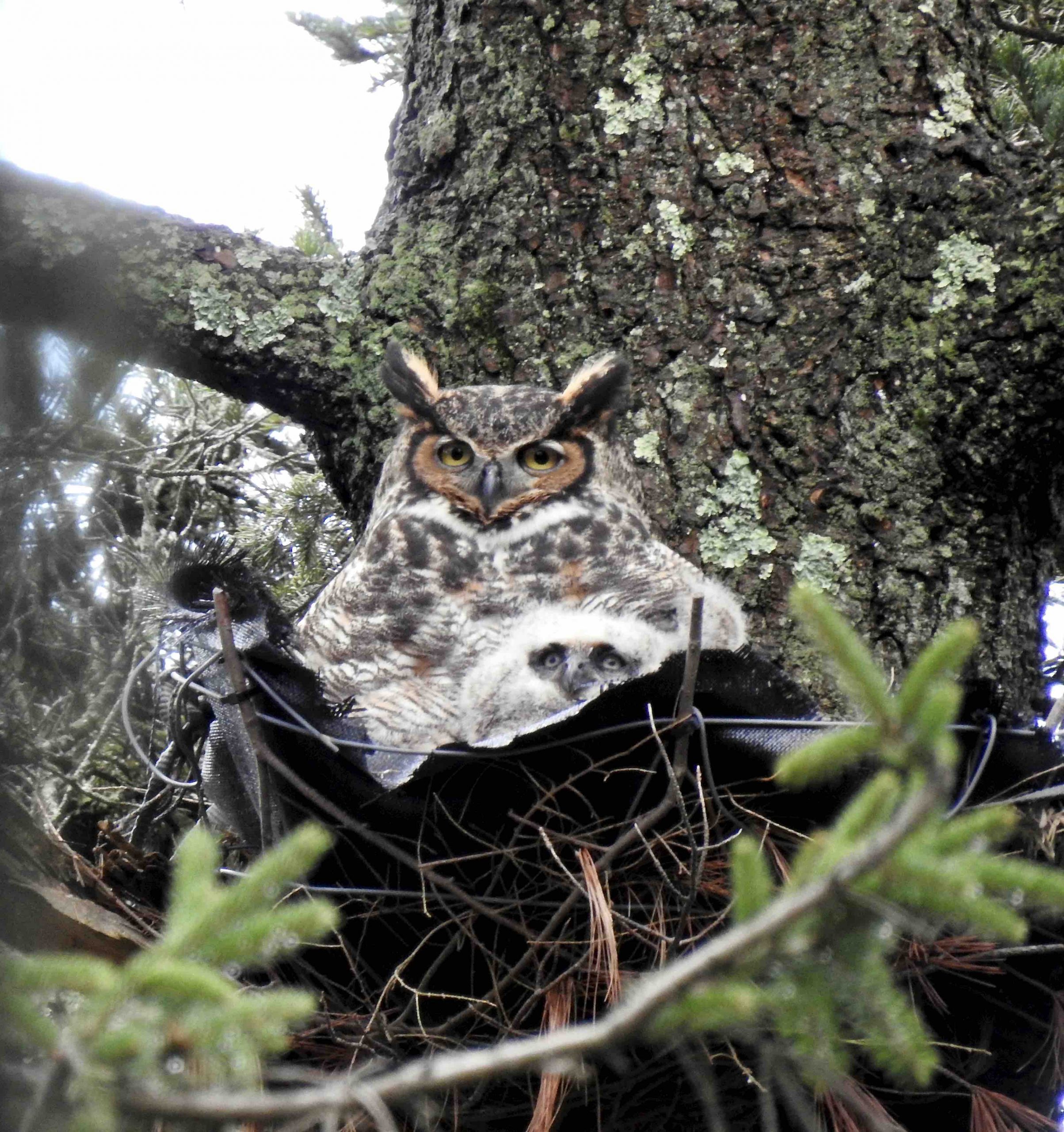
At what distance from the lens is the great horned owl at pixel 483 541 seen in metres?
1.94

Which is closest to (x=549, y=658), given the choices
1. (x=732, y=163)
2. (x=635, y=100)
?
(x=732, y=163)

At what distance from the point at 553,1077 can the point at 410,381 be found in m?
1.17

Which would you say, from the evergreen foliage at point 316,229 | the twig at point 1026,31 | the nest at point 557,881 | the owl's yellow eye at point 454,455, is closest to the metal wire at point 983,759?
the nest at point 557,881

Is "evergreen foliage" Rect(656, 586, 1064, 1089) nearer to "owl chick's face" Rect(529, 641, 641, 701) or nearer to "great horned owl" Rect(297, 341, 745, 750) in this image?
"owl chick's face" Rect(529, 641, 641, 701)

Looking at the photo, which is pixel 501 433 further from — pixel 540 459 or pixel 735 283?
pixel 735 283

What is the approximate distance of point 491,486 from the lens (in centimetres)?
210

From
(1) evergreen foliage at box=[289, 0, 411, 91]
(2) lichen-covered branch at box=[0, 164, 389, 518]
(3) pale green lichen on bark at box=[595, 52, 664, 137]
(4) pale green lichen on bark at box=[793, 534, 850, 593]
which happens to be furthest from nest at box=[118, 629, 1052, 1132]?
(1) evergreen foliage at box=[289, 0, 411, 91]

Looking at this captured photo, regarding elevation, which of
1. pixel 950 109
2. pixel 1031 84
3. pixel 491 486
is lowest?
pixel 491 486

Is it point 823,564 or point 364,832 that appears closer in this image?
point 364,832

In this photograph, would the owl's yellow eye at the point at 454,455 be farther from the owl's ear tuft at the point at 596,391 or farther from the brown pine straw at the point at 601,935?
the brown pine straw at the point at 601,935

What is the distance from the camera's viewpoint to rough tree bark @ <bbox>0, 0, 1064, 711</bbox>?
6.77 feet

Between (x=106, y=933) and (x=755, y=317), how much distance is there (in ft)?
4.71

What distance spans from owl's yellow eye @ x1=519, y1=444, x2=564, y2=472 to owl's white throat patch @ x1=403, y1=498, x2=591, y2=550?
64 mm

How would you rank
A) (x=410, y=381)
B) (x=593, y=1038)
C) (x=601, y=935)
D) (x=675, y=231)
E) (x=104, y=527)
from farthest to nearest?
(x=104, y=527) → (x=675, y=231) → (x=410, y=381) → (x=601, y=935) → (x=593, y=1038)
